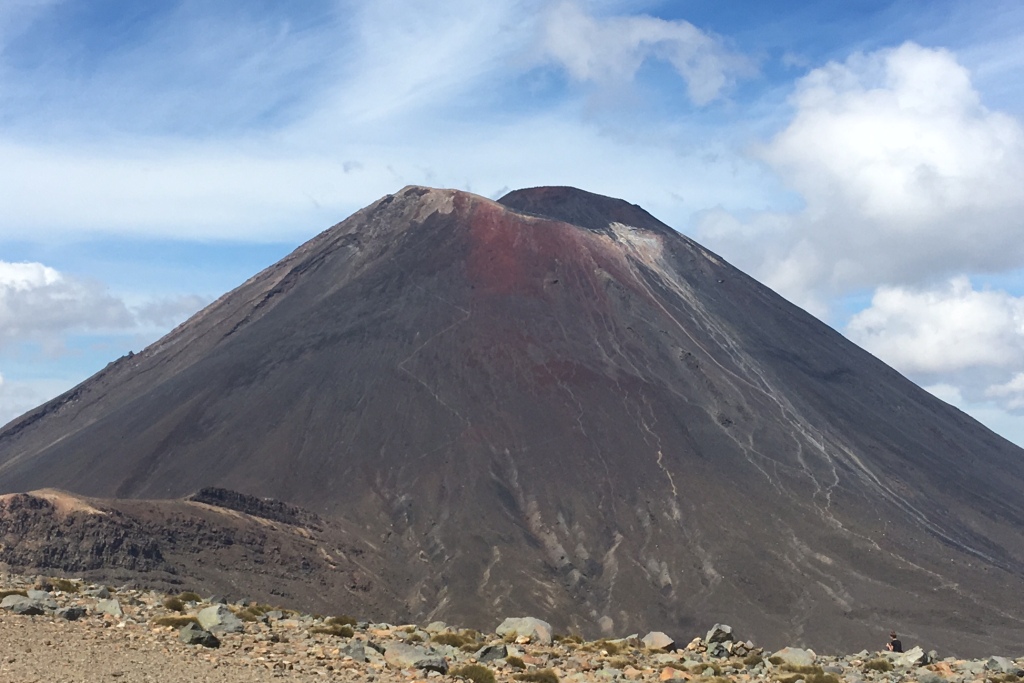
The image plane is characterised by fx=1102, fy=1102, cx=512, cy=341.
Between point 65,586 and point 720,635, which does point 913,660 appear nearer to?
point 720,635

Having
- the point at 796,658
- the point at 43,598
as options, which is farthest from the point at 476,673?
the point at 796,658

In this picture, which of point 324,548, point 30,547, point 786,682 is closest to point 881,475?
point 324,548

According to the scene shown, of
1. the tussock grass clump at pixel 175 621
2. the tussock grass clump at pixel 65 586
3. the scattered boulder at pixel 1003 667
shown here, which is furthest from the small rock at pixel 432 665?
the scattered boulder at pixel 1003 667

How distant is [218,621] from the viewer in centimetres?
2283

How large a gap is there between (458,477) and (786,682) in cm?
8138

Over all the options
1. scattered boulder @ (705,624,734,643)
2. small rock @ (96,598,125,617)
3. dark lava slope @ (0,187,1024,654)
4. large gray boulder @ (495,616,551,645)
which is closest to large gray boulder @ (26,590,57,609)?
small rock @ (96,598,125,617)

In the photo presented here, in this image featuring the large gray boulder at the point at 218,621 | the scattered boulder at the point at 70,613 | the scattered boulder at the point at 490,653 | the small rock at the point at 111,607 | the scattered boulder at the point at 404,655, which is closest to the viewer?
the scattered boulder at the point at 404,655

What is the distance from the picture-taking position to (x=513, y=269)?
134750 mm

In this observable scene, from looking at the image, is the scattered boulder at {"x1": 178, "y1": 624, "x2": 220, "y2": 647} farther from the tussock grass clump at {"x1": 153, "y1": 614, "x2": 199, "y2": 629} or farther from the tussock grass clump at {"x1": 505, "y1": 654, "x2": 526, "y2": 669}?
the tussock grass clump at {"x1": 505, "y1": 654, "x2": 526, "y2": 669}

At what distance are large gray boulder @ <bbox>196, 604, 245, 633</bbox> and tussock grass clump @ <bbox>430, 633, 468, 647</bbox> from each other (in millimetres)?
4744

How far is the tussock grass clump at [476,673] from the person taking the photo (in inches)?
797

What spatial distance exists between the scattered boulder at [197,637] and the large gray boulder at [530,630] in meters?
9.39

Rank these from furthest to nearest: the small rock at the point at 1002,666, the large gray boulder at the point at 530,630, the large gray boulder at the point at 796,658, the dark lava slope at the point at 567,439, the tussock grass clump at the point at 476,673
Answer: the dark lava slope at the point at 567,439 < the large gray boulder at the point at 530,630 < the large gray boulder at the point at 796,658 < the small rock at the point at 1002,666 < the tussock grass clump at the point at 476,673

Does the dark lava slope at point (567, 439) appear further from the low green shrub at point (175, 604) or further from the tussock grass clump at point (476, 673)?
the tussock grass clump at point (476, 673)
